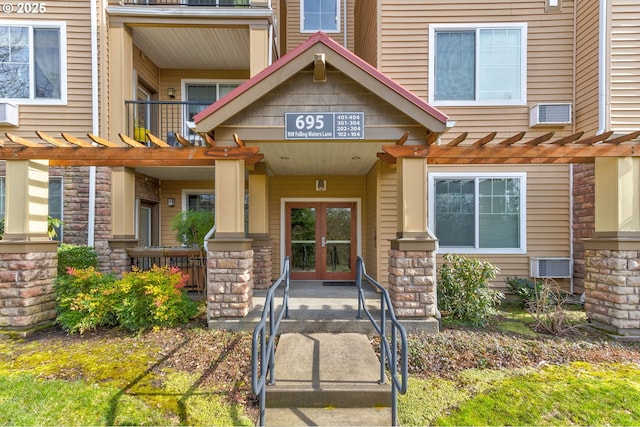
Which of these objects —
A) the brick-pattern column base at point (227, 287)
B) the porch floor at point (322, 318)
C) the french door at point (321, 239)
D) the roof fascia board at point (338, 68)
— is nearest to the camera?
the roof fascia board at point (338, 68)

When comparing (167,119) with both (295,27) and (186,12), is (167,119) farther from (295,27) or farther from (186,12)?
(295,27)

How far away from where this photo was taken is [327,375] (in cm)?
385

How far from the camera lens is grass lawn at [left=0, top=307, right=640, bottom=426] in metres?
3.40

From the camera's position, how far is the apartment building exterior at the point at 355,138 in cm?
527

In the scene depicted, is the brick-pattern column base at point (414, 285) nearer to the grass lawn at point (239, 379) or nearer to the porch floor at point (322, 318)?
the porch floor at point (322, 318)

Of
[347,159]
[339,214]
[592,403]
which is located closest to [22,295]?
[347,159]

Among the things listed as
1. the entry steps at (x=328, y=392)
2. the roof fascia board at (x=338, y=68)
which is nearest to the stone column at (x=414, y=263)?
the roof fascia board at (x=338, y=68)

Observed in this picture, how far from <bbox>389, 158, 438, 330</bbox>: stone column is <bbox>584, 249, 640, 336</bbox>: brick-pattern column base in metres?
2.86

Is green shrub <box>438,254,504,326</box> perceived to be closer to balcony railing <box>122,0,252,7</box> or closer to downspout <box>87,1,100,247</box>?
balcony railing <box>122,0,252,7</box>

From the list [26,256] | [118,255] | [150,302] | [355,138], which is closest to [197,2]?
[118,255]

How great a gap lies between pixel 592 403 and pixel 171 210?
32.0ft

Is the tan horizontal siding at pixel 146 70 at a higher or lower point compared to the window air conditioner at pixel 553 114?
higher

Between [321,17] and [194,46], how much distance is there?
13.5ft

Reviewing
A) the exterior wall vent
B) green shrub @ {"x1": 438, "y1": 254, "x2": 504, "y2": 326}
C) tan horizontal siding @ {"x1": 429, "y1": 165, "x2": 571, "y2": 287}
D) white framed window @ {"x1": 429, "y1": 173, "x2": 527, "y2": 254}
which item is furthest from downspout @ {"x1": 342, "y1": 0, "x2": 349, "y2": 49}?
the exterior wall vent
